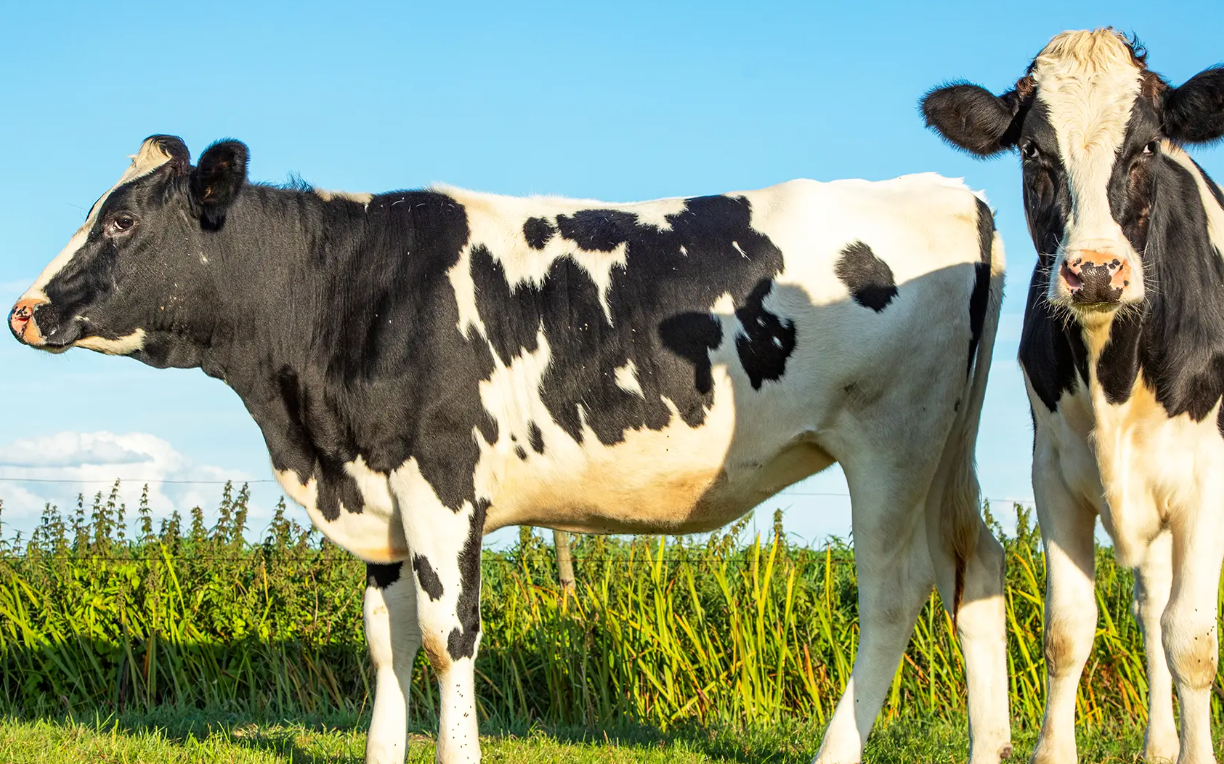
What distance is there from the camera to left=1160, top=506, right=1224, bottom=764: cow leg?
5066mm

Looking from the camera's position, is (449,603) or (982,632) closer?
(449,603)

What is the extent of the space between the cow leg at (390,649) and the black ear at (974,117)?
352 cm

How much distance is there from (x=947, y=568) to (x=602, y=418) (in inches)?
79.3

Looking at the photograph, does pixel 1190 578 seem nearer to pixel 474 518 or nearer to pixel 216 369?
pixel 474 518

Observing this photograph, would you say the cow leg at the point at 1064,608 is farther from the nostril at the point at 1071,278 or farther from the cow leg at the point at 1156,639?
the nostril at the point at 1071,278

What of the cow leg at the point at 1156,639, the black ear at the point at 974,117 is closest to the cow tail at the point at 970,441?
the cow leg at the point at 1156,639

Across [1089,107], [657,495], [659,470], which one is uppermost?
[1089,107]

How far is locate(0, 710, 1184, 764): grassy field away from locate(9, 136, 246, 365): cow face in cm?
224

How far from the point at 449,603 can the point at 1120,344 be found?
3.21 metres

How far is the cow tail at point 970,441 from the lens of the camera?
6289 mm

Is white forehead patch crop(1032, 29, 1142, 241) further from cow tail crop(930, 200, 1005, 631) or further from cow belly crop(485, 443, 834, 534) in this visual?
cow belly crop(485, 443, 834, 534)

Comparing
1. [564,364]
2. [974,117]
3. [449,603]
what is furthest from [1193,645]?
[449,603]

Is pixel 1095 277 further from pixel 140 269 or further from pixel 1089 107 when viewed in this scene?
pixel 140 269

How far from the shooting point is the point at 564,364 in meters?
6.04
